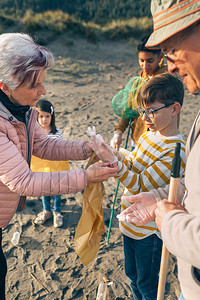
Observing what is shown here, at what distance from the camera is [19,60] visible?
1.69 meters

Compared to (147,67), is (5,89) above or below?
above

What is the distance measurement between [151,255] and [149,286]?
0.96 feet

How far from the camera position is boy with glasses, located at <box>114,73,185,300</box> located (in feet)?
6.13

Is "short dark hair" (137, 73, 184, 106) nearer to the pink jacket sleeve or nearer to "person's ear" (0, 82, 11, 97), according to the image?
the pink jacket sleeve

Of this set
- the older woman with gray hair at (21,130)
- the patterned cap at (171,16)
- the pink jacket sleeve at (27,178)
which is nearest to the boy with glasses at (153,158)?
the older woman with gray hair at (21,130)

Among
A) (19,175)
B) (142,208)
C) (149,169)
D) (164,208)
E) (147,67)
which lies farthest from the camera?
(147,67)

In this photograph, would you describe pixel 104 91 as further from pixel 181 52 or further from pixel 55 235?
pixel 181 52

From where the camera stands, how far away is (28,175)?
1.78 m

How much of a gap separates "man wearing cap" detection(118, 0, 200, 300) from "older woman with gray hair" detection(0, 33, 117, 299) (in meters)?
0.73

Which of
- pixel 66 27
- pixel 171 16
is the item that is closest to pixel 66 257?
pixel 171 16

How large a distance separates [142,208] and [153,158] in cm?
44

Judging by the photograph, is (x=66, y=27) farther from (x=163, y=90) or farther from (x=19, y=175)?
(x=19, y=175)

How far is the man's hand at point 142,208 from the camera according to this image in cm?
161

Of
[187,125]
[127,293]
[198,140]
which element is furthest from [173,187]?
[187,125]
